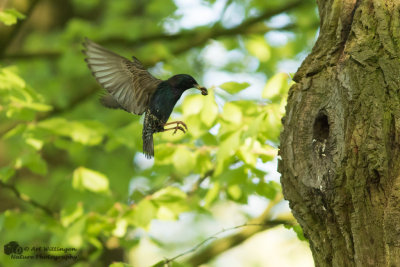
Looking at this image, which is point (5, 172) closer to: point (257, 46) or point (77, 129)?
point (77, 129)

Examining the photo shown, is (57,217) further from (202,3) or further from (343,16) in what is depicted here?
(202,3)

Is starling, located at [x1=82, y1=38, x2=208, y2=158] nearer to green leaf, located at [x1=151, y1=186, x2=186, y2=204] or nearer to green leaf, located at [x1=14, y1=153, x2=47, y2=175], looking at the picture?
green leaf, located at [x1=151, y1=186, x2=186, y2=204]

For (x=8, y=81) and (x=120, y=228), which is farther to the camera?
(x=120, y=228)

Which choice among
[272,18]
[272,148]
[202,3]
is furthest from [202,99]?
[202,3]

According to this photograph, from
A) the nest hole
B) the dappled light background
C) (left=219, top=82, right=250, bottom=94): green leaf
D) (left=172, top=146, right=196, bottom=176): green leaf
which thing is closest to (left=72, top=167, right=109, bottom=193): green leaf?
the dappled light background

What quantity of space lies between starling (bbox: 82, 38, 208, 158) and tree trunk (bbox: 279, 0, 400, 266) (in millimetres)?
563

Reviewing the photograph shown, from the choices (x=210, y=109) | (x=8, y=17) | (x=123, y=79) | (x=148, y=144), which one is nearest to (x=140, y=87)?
(x=123, y=79)

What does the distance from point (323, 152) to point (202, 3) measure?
5.39 m

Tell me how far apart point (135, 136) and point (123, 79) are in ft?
4.30

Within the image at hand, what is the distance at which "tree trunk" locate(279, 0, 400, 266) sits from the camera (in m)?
1.79

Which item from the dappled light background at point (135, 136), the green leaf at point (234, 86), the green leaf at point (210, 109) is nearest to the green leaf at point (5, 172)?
the dappled light background at point (135, 136)

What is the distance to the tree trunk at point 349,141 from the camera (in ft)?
5.86

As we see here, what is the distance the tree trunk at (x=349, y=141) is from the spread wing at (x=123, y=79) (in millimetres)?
800

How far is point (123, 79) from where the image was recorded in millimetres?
2412
